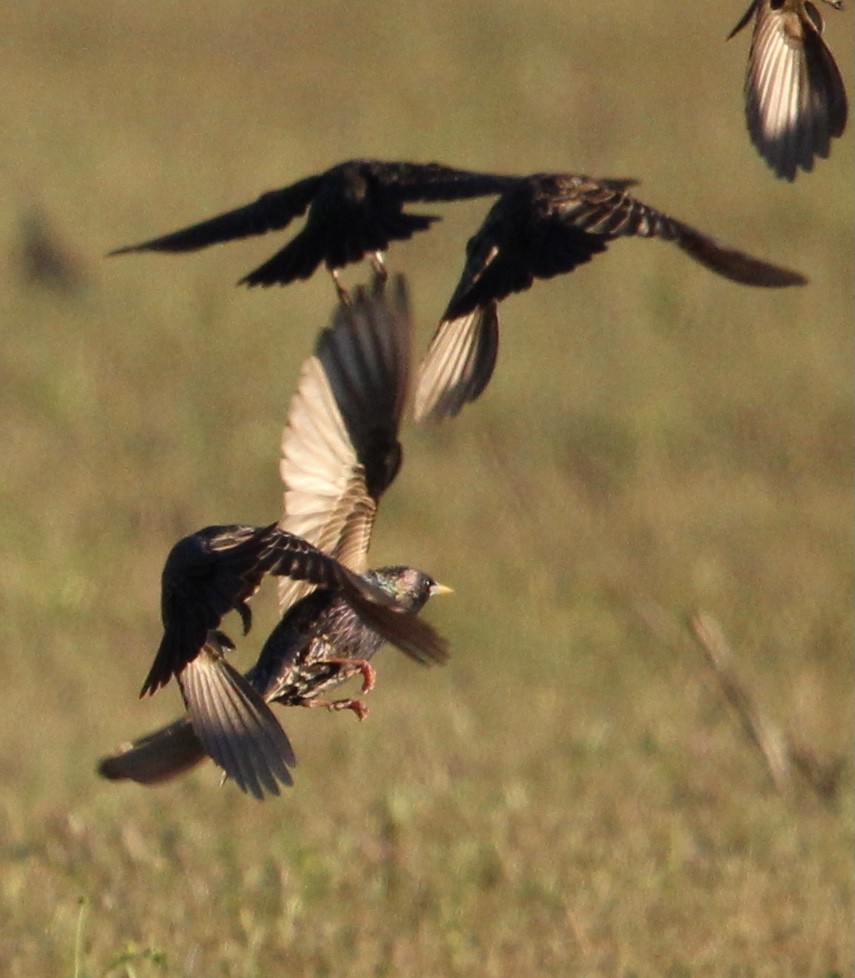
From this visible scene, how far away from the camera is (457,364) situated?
15.9 feet

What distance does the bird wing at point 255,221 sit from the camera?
5391mm

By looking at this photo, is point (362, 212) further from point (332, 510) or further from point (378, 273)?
point (332, 510)

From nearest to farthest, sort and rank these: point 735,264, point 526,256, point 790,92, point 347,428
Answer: point 790,92, point 526,256, point 735,264, point 347,428

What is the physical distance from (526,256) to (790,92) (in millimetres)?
690

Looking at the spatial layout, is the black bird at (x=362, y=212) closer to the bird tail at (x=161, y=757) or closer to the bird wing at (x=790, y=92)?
the bird wing at (x=790, y=92)

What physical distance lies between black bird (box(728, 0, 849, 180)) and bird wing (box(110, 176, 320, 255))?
138 centimetres

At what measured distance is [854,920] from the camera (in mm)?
6480

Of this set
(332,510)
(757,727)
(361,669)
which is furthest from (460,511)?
(361,669)

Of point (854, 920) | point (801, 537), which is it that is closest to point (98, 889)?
point (854, 920)

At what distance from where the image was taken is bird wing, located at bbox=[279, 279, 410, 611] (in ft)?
17.0

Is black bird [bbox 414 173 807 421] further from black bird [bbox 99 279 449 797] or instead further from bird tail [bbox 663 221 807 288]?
black bird [bbox 99 279 449 797]

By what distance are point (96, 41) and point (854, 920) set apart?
1662 cm

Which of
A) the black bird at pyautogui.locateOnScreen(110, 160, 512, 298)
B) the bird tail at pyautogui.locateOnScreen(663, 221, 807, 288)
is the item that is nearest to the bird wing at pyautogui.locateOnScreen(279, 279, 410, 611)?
the black bird at pyautogui.locateOnScreen(110, 160, 512, 298)

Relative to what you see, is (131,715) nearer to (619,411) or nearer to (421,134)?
(619,411)
